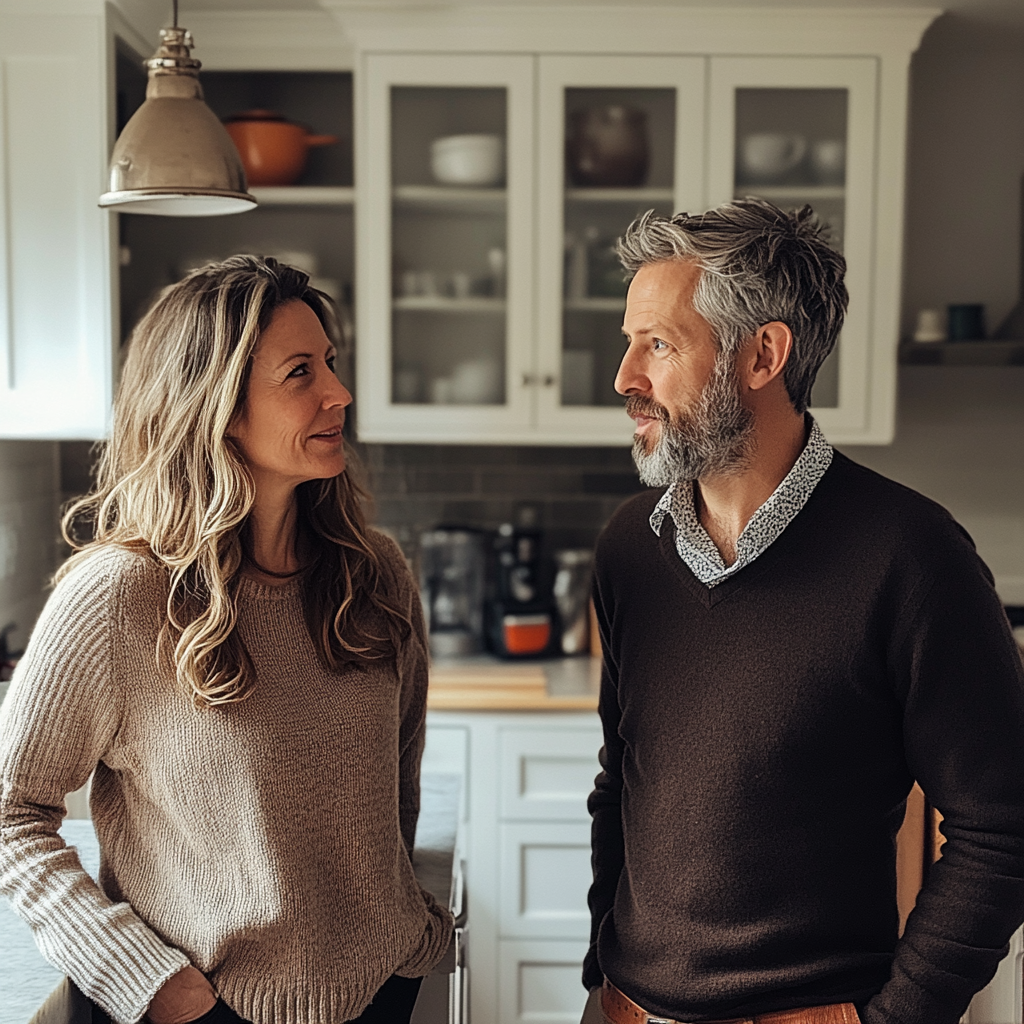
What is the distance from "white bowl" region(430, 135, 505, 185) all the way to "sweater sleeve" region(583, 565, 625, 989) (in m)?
1.55

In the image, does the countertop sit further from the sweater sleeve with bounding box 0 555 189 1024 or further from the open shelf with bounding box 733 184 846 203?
the open shelf with bounding box 733 184 846 203

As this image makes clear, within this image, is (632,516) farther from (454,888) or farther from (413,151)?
(413,151)

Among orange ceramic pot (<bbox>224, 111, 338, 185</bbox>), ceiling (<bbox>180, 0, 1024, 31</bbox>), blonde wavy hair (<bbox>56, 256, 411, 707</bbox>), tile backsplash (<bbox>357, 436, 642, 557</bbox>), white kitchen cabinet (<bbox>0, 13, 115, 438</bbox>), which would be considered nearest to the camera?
blonde wavy hair (<bbox>56, 256, 411, 707</bbox>)

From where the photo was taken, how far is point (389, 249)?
9.03 ft

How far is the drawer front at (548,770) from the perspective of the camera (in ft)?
8.59

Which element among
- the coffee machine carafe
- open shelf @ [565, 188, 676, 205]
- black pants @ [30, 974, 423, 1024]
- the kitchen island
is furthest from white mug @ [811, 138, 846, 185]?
black pants @ [30, 974, 423, 1024]

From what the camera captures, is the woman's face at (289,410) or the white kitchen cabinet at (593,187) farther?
the white kitchen cabinet at (593,187)

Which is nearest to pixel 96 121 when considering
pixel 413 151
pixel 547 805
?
pixel 413 151

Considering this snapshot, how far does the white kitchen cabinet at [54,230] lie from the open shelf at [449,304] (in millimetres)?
672

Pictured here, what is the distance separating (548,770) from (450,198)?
1327 millimetres

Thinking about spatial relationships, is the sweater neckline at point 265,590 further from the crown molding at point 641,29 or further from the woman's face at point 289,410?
the crown molding at point 641,29

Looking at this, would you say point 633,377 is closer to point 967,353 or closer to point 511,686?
point 511,686

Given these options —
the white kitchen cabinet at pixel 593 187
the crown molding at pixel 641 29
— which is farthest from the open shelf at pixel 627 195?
the crown molding at pixel 641 29

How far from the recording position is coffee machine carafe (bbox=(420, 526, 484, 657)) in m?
2.93
